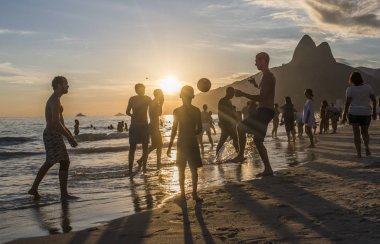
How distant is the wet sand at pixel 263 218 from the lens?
4309 millimetres

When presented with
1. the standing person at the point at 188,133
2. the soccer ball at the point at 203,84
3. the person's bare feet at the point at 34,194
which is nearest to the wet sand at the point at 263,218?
the standing person at the point at 188,133

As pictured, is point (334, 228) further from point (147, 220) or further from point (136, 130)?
point (136, 130)

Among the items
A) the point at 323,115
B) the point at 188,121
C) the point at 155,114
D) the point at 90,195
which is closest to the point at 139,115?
the point at 155,114

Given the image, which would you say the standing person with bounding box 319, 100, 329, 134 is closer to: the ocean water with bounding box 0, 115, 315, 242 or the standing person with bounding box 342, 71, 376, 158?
the ocean water with bounding box 0, 115, 315, 242

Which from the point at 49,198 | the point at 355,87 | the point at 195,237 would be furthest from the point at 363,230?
the point at 355,87

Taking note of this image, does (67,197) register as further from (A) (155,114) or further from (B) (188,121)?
(A) (155,114)

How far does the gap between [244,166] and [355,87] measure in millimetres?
3197

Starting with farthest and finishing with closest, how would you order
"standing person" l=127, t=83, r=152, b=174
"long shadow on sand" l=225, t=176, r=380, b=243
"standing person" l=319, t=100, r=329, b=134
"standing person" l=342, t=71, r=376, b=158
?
1. "standing person" l=319, t=100, r=329, b=134
2. "standing person" l=127, t=83, r=152, b=174
3. "standing person" l=342, t=71, r=376, b=158
4. "long shadow on sand" l=225, t=176, r=380, b=243

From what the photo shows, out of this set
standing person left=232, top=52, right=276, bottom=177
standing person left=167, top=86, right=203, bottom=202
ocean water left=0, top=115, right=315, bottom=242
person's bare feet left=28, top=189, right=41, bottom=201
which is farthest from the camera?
standing person left=232, top=52, right=276, bottom=177

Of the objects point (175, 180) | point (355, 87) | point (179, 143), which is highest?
point (355, 87)

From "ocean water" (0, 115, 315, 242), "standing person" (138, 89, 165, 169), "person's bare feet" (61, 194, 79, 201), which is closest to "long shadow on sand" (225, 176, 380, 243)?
"ocean water" (0, 115, 315, 242)

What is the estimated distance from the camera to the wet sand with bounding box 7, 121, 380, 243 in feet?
14.1

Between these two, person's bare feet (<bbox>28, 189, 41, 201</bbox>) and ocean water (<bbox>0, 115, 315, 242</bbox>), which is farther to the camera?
person's bare feet (<bbox>28, 189, 41, 201</bbox>)

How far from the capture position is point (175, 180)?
9.38 m
